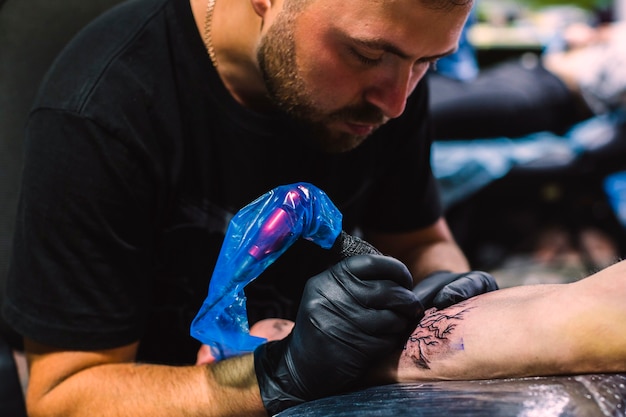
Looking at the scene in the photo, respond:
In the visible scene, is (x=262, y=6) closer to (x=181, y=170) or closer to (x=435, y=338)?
(x=181, y=170)

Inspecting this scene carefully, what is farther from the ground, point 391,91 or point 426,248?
point 391,91

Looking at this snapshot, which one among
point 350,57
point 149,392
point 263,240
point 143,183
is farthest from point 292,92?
point 149,392

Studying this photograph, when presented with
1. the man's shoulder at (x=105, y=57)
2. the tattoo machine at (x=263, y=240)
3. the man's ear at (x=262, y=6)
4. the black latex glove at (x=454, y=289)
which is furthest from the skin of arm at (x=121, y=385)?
the man's ear at (x=262, y=6)

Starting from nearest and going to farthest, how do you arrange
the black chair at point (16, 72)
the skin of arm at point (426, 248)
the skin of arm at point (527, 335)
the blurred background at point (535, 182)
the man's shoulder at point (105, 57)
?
1. the skin of arm at point (527, 335)
2. the man's shoulder at point (105, 57)
3. the black chair at point (16, 72)
4. the skin of arm at point (426, 248)
5. the blurred background at point (535, 182)

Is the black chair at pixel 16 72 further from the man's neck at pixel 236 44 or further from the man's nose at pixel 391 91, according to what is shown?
the man's nose at pixel 391 91

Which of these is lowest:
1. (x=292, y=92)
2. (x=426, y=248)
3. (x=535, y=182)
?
(x=535, y=182)

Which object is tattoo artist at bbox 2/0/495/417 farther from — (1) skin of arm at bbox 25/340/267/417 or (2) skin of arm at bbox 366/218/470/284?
(2) skin of arm at bbox 366/218/470/284

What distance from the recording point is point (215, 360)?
1.07 m

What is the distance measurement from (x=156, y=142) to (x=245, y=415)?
435 mm

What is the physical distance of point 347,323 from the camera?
82cm

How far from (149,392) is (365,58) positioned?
0.57 m

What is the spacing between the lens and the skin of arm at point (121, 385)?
3.27 ft

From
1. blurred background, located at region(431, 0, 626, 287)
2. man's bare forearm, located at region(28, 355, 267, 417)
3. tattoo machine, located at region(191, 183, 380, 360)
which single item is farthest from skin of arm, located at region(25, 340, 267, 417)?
blurred background, located at region(431, 0, 626, 287)

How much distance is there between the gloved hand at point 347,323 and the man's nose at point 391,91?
333 mm
